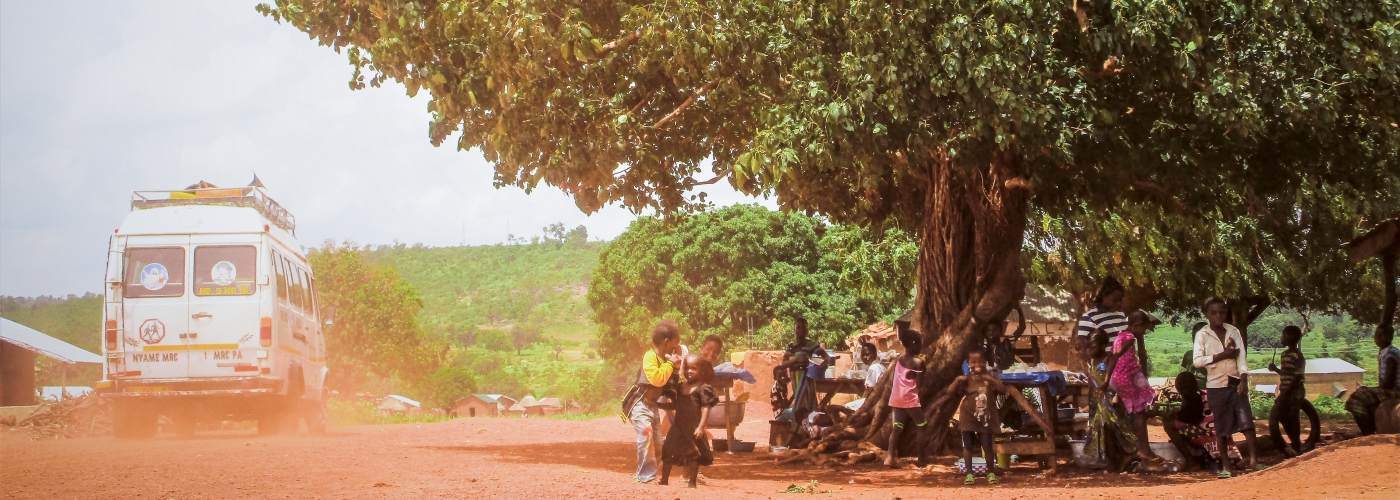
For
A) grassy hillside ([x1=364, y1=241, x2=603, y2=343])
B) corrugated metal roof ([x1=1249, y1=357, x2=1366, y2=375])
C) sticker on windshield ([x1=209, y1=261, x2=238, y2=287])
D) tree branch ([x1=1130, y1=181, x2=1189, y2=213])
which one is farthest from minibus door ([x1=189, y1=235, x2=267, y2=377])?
corrugated metal roof ([x1=1249, y1=357, x2=1366, y2=375])

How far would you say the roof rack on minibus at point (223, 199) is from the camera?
44.1 ft

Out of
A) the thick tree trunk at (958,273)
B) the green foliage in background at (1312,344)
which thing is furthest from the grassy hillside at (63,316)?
the green foliage in background at (1312,344)

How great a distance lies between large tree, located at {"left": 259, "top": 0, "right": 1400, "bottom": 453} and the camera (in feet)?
27.4

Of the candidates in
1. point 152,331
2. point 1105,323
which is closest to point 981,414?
point 1105,323

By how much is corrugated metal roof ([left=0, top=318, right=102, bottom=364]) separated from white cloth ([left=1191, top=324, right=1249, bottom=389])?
→ 1575 centimetres

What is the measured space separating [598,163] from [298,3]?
3.86m

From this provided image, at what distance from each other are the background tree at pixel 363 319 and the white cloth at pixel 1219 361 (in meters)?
19.8

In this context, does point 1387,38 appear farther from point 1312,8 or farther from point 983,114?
point 983,114

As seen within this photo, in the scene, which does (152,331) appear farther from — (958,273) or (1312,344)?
(1312,344)

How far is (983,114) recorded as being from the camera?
8438 millimetres

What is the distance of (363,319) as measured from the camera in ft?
89.2

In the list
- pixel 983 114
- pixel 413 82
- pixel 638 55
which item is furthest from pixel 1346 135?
pixel 413 82

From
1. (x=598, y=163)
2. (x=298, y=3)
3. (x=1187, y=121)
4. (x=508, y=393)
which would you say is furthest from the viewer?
(x=508, y=393)

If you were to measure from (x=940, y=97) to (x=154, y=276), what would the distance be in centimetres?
988
